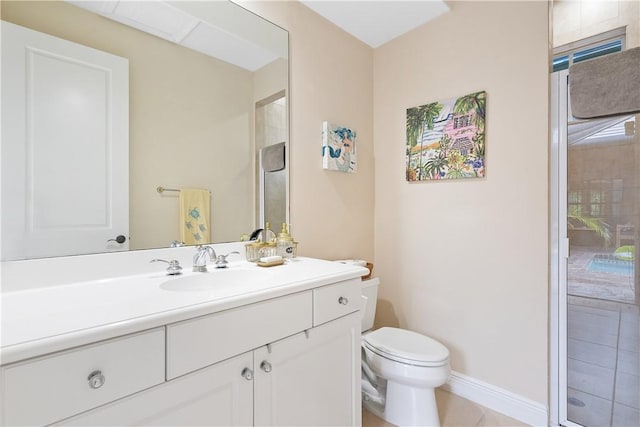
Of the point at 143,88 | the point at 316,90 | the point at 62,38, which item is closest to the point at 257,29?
the point at 316,90

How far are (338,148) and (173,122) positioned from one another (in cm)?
99

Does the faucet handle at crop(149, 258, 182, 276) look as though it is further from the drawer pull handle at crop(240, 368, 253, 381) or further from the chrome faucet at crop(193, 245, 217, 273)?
the drawer pull handle at crop(240, 368, 253, 381)

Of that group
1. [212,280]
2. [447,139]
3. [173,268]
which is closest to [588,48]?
[447,139]

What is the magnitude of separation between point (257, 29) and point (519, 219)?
69.0 inches

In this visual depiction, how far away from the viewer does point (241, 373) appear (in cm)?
94

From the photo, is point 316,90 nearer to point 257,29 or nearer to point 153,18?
point 257,29

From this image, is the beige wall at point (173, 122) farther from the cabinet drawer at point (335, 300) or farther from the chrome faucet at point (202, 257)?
the cabinet drawer at point (335, 300)

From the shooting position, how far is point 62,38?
1.10 meters

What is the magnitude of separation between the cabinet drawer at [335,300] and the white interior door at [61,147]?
2.67ft

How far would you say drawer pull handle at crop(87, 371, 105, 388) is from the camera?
68cm

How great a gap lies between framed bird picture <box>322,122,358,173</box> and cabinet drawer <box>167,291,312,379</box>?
3.37ft

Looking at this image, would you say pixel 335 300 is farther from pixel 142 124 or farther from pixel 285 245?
pixel 142 124

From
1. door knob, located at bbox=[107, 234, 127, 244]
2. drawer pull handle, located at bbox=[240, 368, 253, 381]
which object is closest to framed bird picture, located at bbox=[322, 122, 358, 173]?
door knob, located at bbox=[107, 234, 127, 244]

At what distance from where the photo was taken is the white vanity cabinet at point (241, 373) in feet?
2.24
